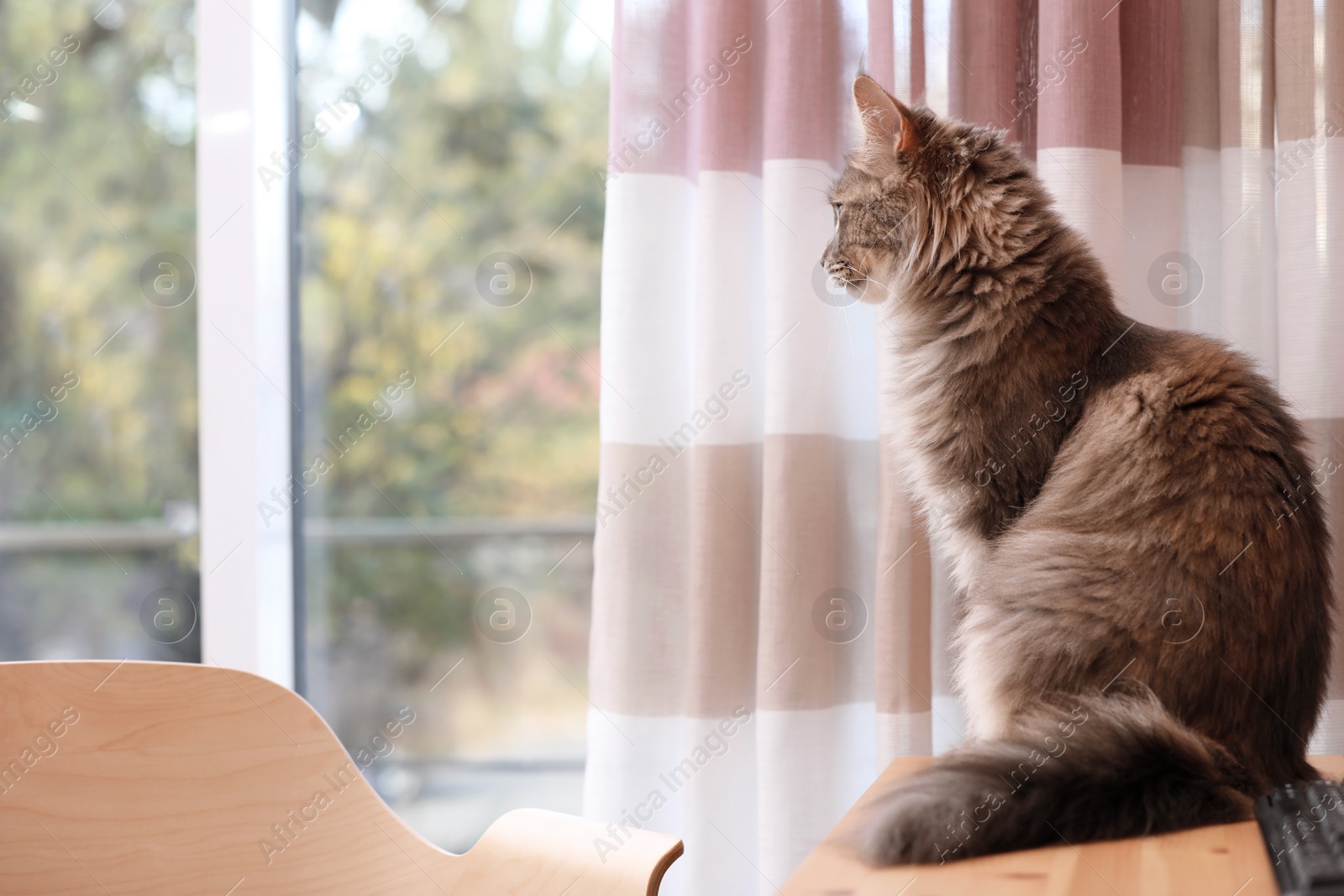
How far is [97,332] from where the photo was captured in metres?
1.87

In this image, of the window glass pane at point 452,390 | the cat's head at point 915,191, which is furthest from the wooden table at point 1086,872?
the window glass pane at point 452,390

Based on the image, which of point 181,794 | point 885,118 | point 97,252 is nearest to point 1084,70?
point 885,118

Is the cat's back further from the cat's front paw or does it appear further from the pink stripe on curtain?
the pink stripe on curtain

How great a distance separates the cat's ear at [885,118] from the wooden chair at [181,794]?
0.93 m

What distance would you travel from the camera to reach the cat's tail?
0.70m

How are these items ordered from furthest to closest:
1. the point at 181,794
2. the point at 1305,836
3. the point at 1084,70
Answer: the point at 1084,70
the point at 181,794
the point at 1305,836

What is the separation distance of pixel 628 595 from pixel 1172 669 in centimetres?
82

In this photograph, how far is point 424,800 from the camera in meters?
1.87

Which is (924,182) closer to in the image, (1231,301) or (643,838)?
(1231,301)

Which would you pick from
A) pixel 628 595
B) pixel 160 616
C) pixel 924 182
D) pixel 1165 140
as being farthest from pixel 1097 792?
pixel 160 616

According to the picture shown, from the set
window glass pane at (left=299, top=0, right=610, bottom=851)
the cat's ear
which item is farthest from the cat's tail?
window glass pane at (left=299, top=0, right=610, bottom=851)

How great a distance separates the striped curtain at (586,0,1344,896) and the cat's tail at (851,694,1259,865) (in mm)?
601

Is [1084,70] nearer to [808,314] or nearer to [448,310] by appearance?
[808,314]

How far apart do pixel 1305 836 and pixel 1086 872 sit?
0.16 metres
